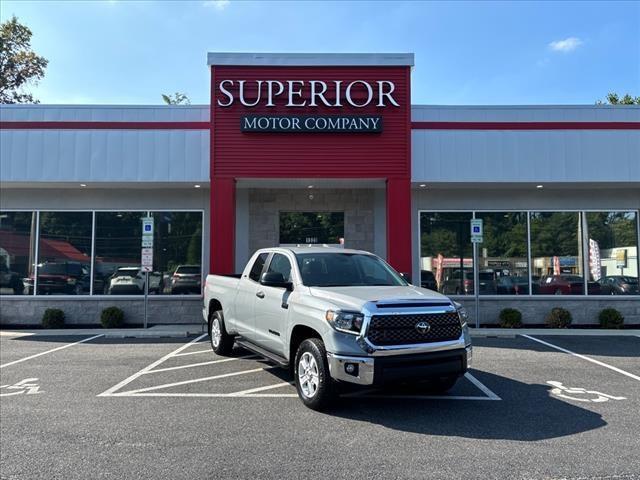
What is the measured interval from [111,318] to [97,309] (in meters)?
0.91

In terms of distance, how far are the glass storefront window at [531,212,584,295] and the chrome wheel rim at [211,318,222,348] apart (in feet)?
31.7

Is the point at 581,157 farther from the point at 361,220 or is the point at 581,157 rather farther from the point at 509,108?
the point at 361,220

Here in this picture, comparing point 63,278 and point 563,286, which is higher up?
point 63,278

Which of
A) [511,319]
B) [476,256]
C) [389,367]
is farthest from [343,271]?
[511,319]

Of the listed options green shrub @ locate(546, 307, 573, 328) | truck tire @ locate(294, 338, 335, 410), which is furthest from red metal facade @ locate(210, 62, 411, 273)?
truck tire @ locate(294, 338, 335, 410)

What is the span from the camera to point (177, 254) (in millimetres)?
13836

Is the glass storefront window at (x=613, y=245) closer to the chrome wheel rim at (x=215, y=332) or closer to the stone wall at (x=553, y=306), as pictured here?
the stone wall at (x=553, y=306)

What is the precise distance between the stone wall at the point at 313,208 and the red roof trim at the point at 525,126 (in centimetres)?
264

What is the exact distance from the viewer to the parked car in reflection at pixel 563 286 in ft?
45.2

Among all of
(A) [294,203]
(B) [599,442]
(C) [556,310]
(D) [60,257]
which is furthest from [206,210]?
(B) [599,442]

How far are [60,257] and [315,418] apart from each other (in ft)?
37.7

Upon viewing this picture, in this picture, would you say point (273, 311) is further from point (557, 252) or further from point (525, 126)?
point (557, 252)

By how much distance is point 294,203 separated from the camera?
46.5 feet

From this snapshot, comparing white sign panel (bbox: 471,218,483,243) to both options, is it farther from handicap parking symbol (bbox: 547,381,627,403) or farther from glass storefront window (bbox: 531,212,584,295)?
handicap parking symbol (bbox: 547,381,627,403)
